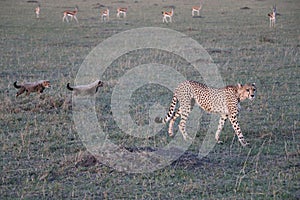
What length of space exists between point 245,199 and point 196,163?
119 centimetres

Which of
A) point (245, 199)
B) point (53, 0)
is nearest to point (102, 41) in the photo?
point (245, 199)

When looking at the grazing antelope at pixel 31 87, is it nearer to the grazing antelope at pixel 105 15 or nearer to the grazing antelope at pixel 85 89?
the grazing antelope at pixel 85 89

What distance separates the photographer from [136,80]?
12367 millimetres

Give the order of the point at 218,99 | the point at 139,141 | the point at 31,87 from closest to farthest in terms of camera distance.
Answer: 1. the point at 139,141
2. the point at 218,99
3. the point at 31,87

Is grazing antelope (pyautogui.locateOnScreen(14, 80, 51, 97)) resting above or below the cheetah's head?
below

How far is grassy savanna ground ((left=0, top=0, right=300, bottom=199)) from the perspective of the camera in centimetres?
600

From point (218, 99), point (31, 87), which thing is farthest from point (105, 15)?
point (218, 99)

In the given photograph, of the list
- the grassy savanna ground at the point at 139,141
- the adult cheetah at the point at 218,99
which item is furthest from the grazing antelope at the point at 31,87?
the adult cheetah at the point at 218,99

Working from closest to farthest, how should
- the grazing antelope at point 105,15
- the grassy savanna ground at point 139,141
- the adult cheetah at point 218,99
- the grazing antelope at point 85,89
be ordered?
the grassy savanna ground at point 139,141, the adult cheetah at point 218,99, the grazing antelope at point 85,89, the grazing antelope at point 105,15

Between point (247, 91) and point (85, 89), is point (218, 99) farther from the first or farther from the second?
point (85, 89)

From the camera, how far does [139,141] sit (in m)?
7.80

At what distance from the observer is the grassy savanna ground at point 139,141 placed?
600cm

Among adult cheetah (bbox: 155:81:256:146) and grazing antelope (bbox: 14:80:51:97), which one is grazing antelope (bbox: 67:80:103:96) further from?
adult cheetah (bbox: 155:81:256:146)

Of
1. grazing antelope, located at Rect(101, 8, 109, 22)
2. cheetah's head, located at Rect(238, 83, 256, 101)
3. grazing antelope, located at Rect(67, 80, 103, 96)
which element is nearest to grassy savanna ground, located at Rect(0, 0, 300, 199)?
grazing antelope, located at Rect(67, 80, 103, 96)
